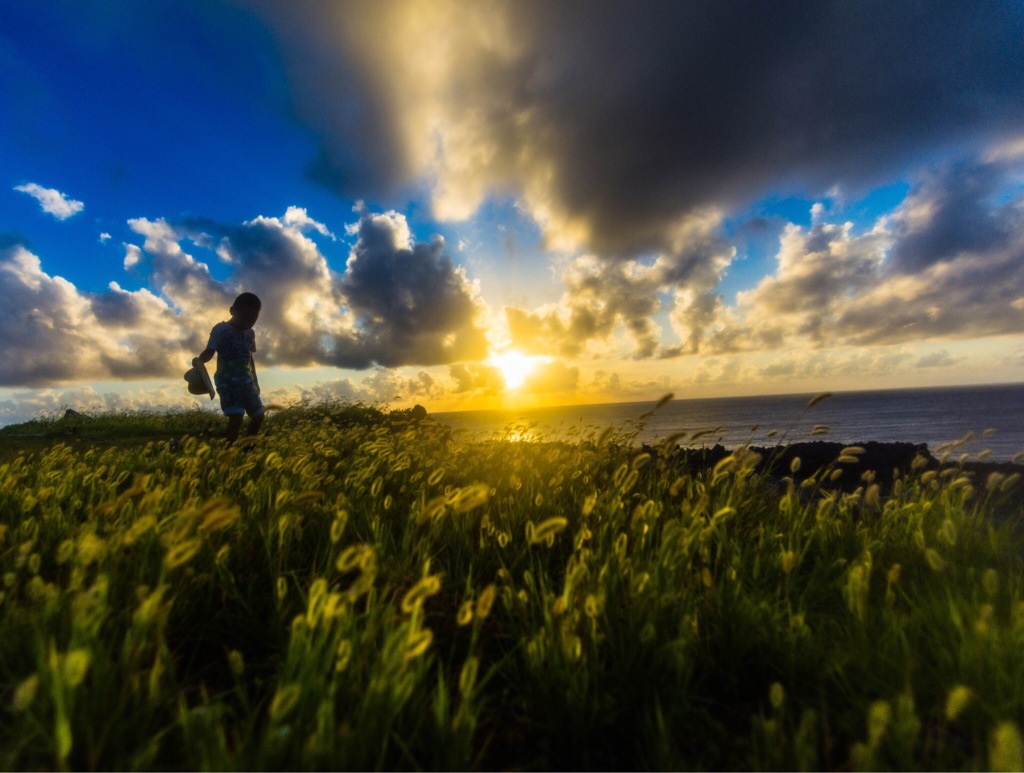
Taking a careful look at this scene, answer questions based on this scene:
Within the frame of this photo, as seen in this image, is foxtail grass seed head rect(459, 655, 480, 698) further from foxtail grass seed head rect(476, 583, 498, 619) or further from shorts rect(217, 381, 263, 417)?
shorts rect(217, 381, 263, 417)

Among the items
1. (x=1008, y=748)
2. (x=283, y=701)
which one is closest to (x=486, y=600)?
(x=283, y=701)

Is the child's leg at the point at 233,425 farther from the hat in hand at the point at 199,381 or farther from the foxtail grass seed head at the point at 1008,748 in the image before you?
the foxtail grass seed head at the point at 1008,748

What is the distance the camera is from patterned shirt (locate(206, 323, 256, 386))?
8.28 m

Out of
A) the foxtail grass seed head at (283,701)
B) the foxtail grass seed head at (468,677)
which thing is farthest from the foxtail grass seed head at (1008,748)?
the foxtail grass seed head at (283,701)

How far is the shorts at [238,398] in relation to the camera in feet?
27.7

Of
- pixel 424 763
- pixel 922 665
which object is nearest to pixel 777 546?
pixel 922 665

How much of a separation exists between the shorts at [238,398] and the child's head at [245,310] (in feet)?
3.21

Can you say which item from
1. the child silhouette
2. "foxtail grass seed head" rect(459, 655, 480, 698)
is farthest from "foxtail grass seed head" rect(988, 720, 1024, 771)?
the child silhouette

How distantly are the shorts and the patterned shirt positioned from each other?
0.07 meters

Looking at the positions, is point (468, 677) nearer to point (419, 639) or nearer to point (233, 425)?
point (419, 639)

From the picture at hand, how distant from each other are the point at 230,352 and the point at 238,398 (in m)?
0.79

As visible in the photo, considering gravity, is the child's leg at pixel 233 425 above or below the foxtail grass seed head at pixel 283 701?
above

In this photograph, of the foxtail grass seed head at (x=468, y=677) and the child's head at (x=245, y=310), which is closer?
the foxtail grass seed head at (x=468, y=677)

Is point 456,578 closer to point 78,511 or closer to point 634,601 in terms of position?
point 634,601
